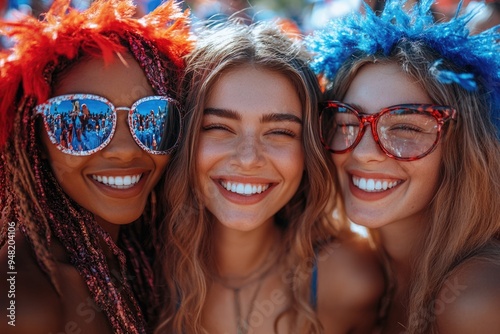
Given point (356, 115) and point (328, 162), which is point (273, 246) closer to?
point (328, 162)

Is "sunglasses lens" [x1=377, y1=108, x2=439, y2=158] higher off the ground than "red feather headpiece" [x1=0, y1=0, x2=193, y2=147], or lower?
lower

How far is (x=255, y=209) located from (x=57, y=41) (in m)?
1.14

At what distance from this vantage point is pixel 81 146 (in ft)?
7.79

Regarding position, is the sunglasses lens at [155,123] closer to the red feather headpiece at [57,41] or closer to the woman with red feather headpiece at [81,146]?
the woman with red feather headpiece at [81,146]

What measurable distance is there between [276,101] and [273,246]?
82 centimetres

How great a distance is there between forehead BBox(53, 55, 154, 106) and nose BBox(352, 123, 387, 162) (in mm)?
1019

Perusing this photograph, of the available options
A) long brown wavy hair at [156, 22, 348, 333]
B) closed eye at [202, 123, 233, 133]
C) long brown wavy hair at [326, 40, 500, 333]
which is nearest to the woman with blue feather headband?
long brown wavy hair at [326, 40, 500, 333]

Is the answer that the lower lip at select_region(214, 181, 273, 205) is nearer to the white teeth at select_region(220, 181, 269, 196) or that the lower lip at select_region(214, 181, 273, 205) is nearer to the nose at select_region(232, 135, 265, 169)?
the white teeth at select_region(220, 181, 269, 196)

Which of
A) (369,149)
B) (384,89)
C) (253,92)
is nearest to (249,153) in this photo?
(253,92)

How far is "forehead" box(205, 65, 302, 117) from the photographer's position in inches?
101

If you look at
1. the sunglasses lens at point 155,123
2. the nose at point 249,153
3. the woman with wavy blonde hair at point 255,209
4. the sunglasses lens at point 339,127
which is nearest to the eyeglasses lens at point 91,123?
the sunglasses lens at point 155,123

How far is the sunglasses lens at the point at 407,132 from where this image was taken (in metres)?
2.46

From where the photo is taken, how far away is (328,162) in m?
2.83

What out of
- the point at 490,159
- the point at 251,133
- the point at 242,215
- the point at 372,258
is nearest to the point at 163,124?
the point at 251,133
